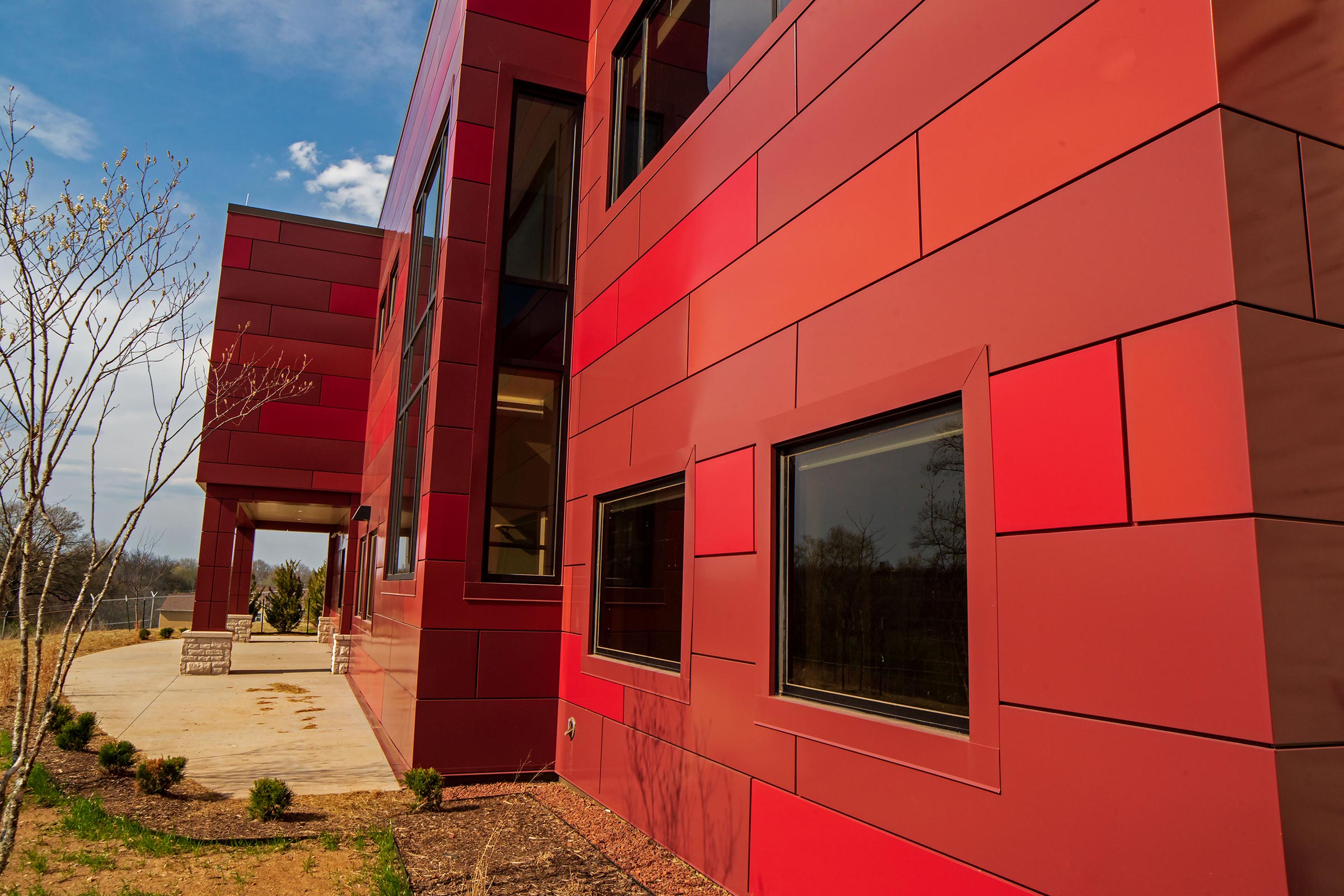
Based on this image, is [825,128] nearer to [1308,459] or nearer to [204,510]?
[1308,459]

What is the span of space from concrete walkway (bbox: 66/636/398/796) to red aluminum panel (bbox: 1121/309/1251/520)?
734 centimetres

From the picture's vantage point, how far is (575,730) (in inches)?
314

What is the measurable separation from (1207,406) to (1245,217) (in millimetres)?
590

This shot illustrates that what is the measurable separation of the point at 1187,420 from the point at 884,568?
1695 mm

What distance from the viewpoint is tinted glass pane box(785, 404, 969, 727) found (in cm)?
366

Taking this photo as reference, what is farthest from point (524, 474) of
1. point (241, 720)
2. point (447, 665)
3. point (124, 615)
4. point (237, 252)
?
point (124, 615)

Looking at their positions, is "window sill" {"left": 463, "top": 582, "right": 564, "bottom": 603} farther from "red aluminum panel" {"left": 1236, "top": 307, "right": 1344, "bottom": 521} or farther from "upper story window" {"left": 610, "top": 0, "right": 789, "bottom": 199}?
"red aluminum panel" {"left": 1236, "top": 307, "right": 1344, "bottom": 521}


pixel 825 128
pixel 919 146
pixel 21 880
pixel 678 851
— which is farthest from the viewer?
pixel 678 851

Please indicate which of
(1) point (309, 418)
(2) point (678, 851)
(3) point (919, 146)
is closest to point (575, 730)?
(2) point (678, 851)

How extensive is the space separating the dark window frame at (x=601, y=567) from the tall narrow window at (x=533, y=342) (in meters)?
1.13

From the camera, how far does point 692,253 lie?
6406 mm

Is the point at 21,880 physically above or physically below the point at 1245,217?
below

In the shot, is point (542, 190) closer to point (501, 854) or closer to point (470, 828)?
point (470, 828)


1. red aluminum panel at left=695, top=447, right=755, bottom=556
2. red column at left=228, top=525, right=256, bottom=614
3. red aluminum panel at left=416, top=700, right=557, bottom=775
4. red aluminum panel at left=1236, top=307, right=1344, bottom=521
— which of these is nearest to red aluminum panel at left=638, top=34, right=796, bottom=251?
red aluminum panel at left=695, top=447, right=755, bottom=556
